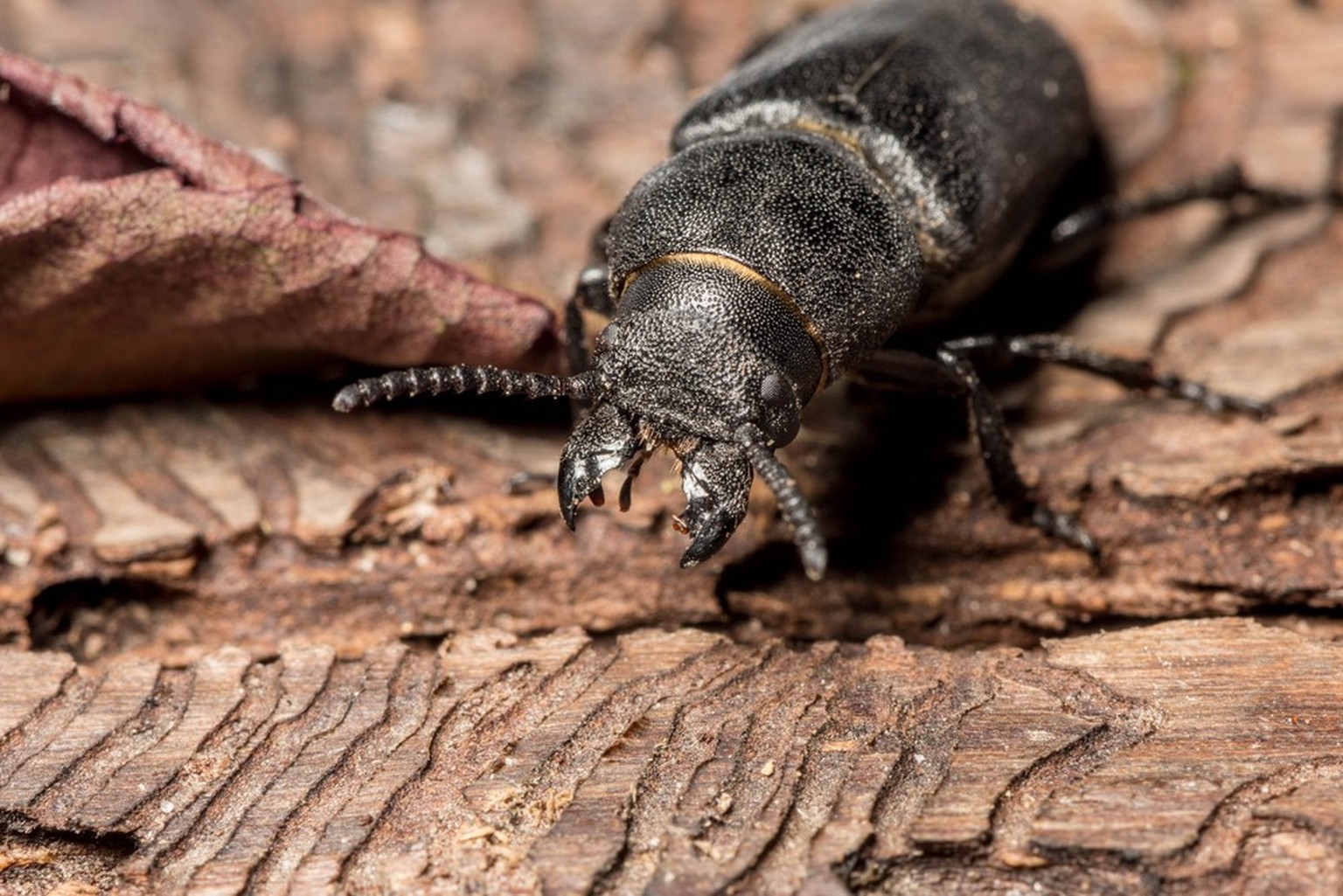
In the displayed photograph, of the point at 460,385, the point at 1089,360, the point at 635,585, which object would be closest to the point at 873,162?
the point at 1089,360

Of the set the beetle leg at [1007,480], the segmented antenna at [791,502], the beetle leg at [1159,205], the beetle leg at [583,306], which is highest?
the beetle leg at [1159,205]

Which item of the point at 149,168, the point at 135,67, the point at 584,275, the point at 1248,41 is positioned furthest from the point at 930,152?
the point at 135,67

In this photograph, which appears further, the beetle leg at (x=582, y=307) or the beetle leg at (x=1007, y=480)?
the beetle leg at (x=582, y=307)

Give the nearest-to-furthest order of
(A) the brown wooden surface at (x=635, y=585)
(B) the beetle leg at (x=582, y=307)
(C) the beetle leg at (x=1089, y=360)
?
(A) the brown wooden surface at (x=635, y=585) < (B) the beetle leg at (x=582, y=307) < (C) the beetle leg at (x=1089, y=360)

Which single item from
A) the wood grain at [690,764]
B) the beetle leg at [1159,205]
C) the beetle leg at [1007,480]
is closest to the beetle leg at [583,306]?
the wood grain at [690,764]

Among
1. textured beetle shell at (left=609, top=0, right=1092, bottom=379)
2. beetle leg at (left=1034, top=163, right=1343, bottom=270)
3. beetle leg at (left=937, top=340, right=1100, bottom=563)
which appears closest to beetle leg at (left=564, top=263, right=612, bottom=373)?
textured beetle shell at (left=609, top=0, right=1092, bottom=379)

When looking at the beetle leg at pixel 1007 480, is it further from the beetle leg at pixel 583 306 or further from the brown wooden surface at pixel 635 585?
the beetle leg at pixel 583 306

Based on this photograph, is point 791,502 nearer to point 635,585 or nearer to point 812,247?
point 635,585

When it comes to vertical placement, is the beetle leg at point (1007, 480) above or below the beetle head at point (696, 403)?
below
